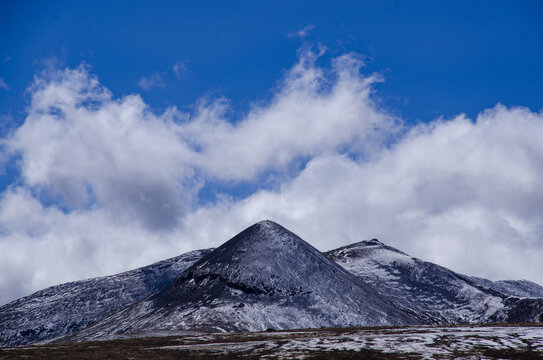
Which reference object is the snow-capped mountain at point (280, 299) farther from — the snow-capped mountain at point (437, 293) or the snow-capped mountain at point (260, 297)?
the snow-capped mountain at point (437, 293)

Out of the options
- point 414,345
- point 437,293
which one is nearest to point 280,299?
point 414,345

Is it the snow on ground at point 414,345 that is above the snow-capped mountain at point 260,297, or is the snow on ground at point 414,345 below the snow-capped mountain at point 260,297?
below

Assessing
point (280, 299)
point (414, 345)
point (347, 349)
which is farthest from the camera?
point (280, 299)

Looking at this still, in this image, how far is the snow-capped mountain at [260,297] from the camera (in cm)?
10375

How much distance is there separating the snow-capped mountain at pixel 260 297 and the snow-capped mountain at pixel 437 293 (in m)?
33.6

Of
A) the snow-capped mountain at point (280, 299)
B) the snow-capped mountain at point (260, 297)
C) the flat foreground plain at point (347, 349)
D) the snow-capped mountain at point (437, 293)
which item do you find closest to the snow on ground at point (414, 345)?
the flat foreground plain at point (347, 349)

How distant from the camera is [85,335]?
109688 millimetres

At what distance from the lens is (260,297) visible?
116 meters

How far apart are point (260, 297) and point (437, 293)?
8609cm

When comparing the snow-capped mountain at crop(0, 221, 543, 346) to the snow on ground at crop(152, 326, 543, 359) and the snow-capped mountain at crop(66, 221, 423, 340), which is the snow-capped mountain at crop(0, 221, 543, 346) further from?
the snow on ground at crop(152, 326, 543, 359)

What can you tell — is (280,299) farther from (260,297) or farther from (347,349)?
(347,349)

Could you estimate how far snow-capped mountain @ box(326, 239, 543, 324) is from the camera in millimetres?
149000

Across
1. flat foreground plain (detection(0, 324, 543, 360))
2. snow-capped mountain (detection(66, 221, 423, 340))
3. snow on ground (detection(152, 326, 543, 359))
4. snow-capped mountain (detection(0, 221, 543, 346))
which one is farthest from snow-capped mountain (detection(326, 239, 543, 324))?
flat foreground plain (detection(0, 324, 543, 360))

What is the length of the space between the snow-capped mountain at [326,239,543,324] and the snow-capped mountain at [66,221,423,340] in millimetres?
33620
